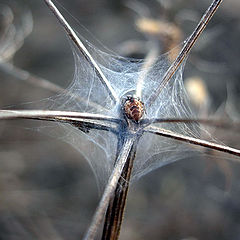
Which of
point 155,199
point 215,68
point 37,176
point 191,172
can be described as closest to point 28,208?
point 37,176

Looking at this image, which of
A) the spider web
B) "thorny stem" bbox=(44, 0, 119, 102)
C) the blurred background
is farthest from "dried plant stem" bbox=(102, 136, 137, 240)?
the blurred background

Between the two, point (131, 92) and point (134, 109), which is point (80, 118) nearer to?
point (134, 109)

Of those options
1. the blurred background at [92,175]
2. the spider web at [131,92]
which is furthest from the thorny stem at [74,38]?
the blurred background at [92,175]

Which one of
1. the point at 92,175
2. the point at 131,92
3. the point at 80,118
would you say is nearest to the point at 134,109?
the point at 80,118

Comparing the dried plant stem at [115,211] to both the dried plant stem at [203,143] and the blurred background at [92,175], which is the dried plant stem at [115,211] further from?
the blurred background at [92,175]

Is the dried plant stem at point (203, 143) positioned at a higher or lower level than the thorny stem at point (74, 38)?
lower

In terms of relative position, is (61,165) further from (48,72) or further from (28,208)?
(48,72)
